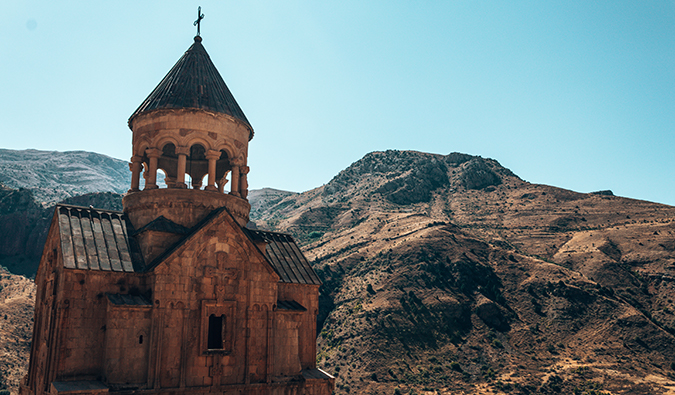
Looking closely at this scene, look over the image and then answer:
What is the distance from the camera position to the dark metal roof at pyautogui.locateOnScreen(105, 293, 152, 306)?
15797 millimetres

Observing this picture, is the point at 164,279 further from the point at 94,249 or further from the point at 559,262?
the point at 559,262

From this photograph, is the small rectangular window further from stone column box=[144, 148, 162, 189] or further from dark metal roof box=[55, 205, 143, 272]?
stone column box=[144, 148, 162, 189]

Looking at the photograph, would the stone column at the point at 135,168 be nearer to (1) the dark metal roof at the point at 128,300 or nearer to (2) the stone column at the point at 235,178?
(2) the stone column at the point at 235,178

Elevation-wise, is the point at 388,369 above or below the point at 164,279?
below

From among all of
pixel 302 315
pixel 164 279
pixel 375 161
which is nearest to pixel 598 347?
pixel 302 315

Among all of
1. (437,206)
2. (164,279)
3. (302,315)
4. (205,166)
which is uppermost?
(437,206)

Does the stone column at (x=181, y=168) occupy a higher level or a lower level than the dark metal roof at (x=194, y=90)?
lower

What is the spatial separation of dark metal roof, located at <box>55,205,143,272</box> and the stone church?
0.04 meters

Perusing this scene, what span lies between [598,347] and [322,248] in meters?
47.4

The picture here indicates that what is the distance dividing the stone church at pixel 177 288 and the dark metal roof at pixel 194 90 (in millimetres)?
59

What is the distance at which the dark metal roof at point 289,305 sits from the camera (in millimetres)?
19083

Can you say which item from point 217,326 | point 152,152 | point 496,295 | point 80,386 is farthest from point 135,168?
point 496,295

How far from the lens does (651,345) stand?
6266 centimetres

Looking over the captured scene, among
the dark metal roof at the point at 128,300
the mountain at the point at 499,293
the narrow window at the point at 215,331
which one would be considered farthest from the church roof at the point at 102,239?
the mountain at the point at 499,293
